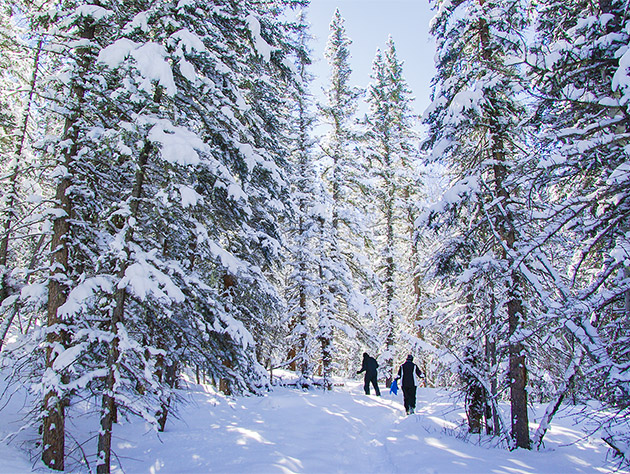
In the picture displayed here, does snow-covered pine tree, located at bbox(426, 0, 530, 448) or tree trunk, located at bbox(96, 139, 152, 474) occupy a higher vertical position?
snow-covered pine tree, located at bbox(426, 0, 530, 448)

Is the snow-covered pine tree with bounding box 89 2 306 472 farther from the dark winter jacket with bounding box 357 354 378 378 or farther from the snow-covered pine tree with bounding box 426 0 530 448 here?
the dark winter jacket with bounding box 357 354 378 378

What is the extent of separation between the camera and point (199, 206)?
671cm

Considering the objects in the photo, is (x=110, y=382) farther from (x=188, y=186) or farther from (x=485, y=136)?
(x=485, y=136)

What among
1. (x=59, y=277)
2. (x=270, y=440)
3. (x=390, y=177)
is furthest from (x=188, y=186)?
(x=390, y=177)

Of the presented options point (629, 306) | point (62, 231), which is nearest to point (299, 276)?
point (62, 231)

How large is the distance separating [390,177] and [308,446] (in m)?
17.2

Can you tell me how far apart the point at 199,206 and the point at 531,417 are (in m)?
12.3

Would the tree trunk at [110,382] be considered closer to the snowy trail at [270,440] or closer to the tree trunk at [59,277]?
the tree trunk at [59,277]

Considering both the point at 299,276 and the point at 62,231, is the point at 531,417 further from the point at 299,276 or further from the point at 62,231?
the point at 62,231

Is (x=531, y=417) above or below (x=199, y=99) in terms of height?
below

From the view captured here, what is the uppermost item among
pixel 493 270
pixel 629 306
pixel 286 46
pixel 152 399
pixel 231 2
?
pixel 286 46

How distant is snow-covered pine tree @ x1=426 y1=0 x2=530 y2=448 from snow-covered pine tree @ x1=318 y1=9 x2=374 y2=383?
25.1ft

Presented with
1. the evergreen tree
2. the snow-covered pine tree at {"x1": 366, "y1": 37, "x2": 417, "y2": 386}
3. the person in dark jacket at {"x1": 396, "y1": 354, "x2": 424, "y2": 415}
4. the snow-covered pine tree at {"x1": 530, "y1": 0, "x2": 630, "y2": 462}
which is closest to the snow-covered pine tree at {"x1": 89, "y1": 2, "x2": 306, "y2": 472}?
the person in dark jacket at {"x1": 396, "y1": 354, "x2": 424, "y2": 415}

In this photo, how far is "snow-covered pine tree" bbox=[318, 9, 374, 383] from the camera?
16688 millimetres
